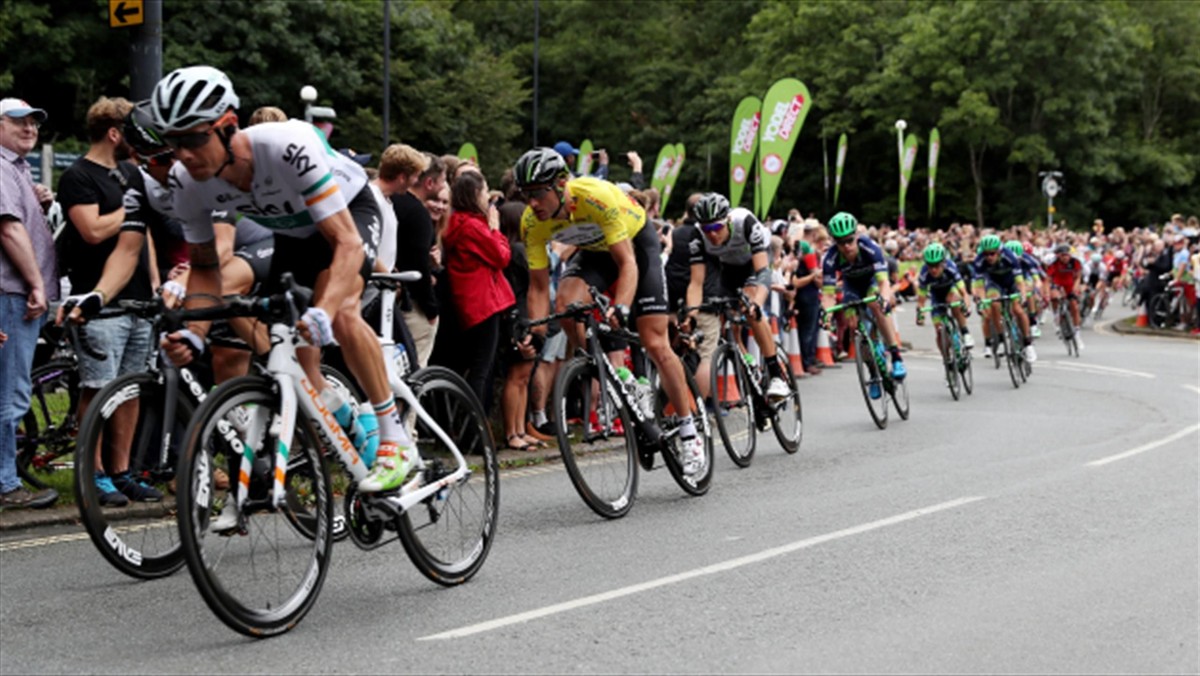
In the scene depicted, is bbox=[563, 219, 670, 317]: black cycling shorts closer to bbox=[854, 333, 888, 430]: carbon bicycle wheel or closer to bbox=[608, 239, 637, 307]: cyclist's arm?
bbox=[608, 239, 637, 307]: cyclist's arm

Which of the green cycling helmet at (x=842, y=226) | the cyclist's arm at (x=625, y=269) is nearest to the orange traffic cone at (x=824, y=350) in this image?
the green cycling helmet at (x=842, y=226)

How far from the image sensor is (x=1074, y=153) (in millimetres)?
74188

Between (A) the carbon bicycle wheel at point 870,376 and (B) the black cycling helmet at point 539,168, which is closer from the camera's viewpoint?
(B) the black cycling helmet at point 539,168

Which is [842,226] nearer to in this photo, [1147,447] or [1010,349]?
[1147,447]

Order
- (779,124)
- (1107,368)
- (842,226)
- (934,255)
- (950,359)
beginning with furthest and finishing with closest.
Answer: (779,124)
(1107,368)
(934,255)
(950,359)
(842,226)

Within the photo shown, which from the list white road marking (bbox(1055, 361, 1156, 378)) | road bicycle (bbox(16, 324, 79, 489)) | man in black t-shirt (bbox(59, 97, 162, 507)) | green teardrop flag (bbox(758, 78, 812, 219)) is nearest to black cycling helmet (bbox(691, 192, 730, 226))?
man in black t-shirt (bbox(59, 97, 162, 507))

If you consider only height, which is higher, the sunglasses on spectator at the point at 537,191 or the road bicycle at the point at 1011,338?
the sunglasses on spectator at the point at 537,191

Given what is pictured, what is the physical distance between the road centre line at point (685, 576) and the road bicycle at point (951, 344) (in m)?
8.97

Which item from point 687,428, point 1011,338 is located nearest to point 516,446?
point 687,428

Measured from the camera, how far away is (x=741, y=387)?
12719 mm

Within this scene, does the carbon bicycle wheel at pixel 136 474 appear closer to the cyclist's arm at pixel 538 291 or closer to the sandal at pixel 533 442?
the cyclist's arm at pixel 538 291

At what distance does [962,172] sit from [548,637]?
74.2 m

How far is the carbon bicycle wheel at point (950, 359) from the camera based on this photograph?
1944cm

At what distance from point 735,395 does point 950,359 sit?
7.53 meters
